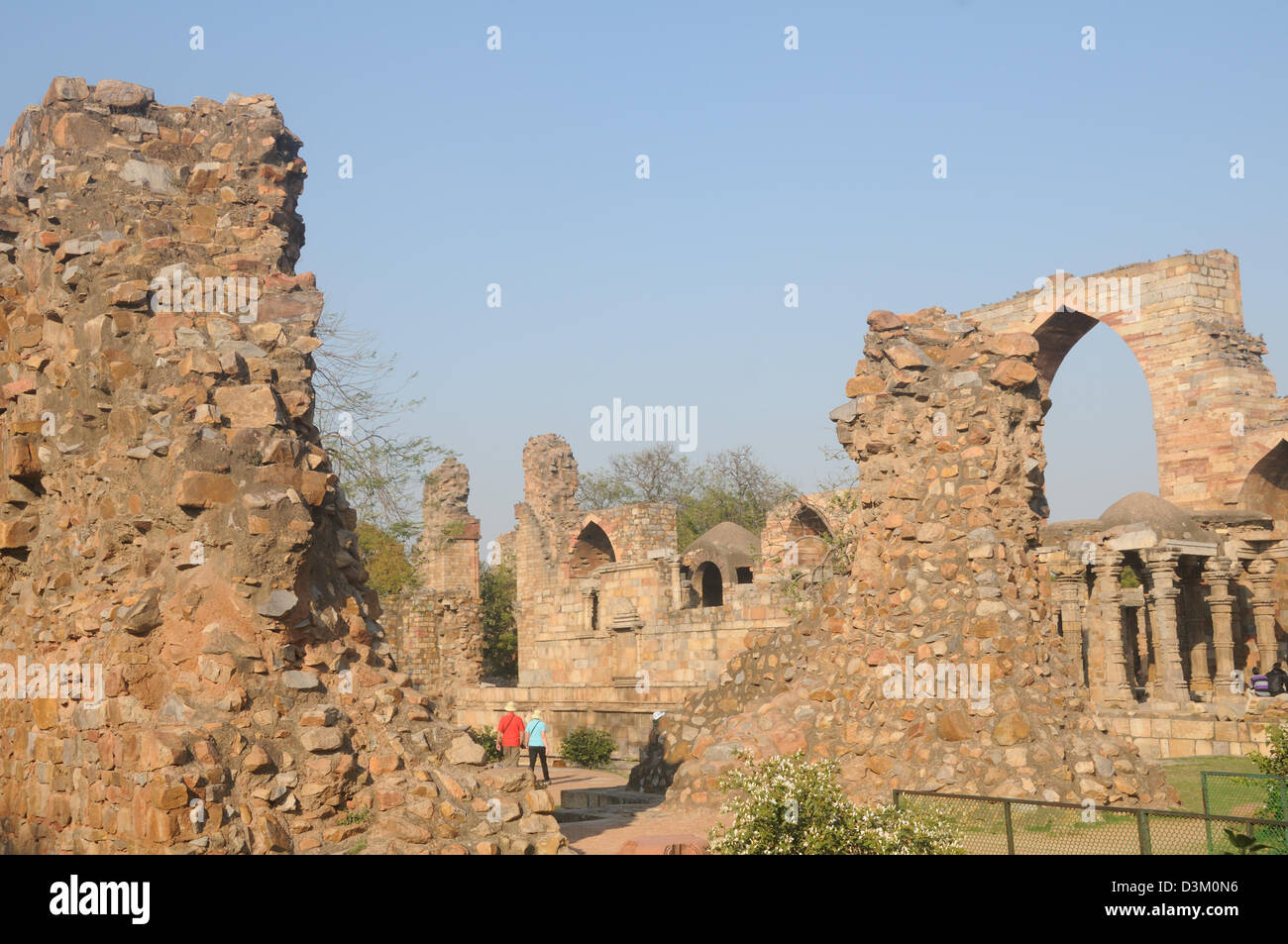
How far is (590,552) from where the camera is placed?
→ 32.1 m

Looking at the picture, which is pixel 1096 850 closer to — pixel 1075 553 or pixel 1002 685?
pixel 1002 685

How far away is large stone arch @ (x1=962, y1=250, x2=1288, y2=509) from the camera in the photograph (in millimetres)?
26625

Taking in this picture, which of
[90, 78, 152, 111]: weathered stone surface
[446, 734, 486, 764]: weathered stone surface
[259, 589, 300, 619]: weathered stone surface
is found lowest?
[446, 734, 486, 764]: weathered stone surface

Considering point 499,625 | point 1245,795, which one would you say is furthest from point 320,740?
point 499,625

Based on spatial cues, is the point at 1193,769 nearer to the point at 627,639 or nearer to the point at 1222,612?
the point at 1222,612

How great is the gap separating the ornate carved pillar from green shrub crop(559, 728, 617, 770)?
11.1 metres

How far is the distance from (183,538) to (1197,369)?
26.3 m

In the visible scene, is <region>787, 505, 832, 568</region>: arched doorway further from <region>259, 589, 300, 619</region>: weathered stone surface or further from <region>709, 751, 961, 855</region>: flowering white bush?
<region>259, 589, 300, 619</region>: weathered stone surface

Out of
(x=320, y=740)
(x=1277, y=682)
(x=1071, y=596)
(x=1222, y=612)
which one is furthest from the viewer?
(x=1222, y=612)

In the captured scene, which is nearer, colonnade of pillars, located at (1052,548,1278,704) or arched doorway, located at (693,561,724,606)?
colonnade of pillars, located at (1052,548,1278,704)

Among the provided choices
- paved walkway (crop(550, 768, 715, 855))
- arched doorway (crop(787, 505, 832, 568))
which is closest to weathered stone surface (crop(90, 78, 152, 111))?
paved walkway (crop(550, 768, 715, 855))
